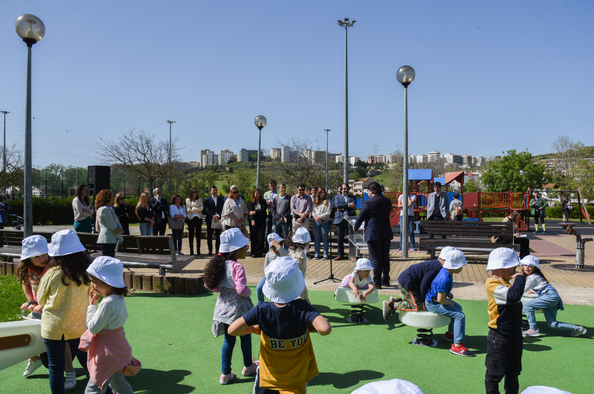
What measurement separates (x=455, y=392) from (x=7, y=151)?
5105 cm

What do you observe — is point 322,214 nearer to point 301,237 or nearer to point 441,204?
point 441,204

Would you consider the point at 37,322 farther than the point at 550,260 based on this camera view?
No

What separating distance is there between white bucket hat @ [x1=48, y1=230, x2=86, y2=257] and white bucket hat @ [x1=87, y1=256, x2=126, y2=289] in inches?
24.3

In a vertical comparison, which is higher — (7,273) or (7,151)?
(7,151)

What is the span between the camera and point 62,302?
3.57m

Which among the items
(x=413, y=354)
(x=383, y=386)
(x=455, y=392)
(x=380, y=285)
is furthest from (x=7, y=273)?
(x=383, y=386)

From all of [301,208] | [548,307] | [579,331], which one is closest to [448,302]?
[548,307]

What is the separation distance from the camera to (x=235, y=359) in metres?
4.73

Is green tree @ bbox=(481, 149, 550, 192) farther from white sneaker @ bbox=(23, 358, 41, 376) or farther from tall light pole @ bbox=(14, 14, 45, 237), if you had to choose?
white sneaker @ bbox=(23, 358, 41, 376)

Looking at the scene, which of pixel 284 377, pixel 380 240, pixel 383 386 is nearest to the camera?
pixel 383 386

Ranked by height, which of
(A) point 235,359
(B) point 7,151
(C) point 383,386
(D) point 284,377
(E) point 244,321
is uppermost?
(B) point 7,151

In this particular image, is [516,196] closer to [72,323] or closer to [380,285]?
[380,285]

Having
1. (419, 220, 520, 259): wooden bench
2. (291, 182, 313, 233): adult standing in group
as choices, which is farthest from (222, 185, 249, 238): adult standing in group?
(419, 220, 520, 259): wooden bench

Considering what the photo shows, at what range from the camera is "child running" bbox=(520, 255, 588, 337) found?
217 inches
